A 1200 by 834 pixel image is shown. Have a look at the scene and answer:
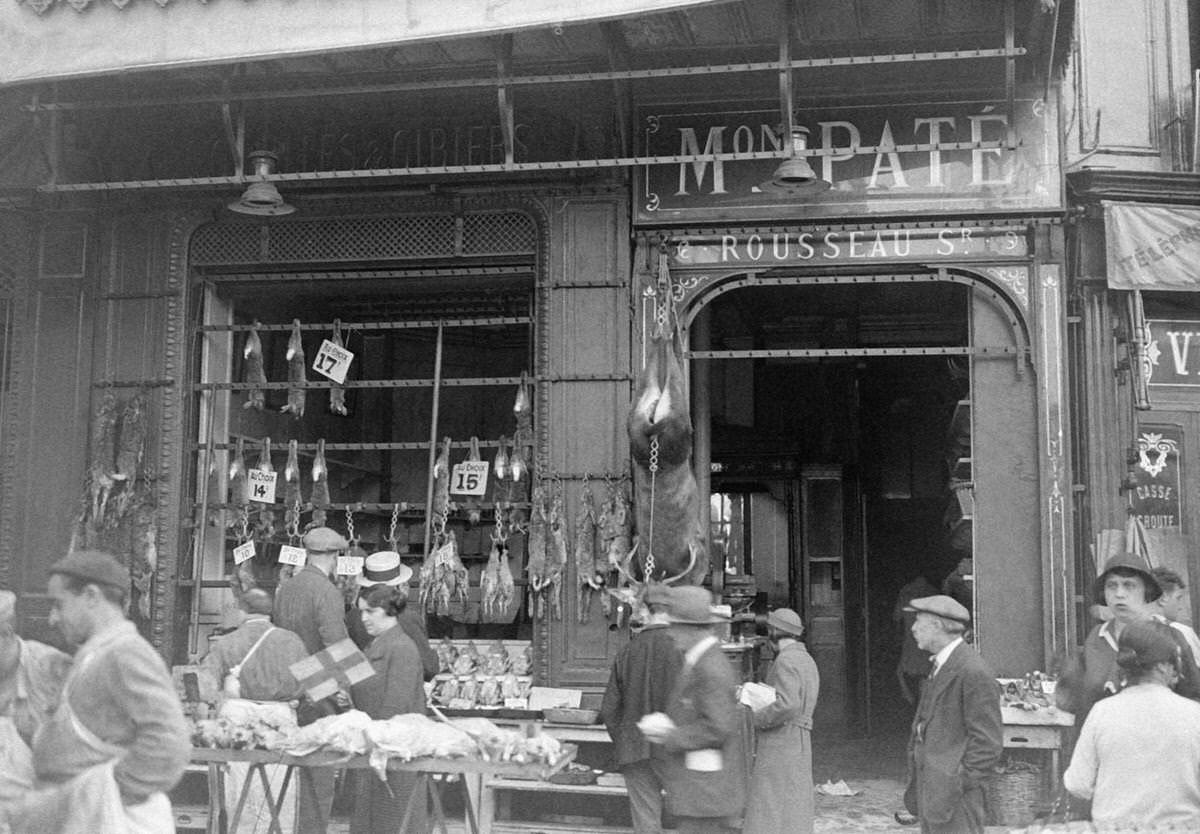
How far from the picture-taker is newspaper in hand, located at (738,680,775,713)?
24.6 feet

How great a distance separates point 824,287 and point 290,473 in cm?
569

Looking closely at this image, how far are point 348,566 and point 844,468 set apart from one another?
5.93 meters

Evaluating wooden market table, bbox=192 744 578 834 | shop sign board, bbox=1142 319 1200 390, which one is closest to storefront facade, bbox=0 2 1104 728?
shop sign board, bbox=1142 319 1200 390

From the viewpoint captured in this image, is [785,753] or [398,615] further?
[398,615]

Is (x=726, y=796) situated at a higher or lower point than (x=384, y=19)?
lower

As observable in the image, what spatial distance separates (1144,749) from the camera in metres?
4.86

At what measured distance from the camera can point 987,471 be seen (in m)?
8.93

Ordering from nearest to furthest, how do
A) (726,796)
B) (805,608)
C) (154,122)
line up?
1. (726,796)
2. (154,122)
3. (805,608)

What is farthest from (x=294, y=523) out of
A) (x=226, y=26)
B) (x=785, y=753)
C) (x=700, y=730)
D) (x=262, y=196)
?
(x=700, y=730)

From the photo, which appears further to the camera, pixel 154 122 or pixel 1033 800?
pixel 154 122

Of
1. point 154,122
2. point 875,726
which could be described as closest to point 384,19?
point 154,122

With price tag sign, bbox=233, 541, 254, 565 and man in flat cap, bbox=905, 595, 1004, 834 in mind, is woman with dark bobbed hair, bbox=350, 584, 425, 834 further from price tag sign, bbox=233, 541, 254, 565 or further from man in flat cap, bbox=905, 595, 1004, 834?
price tag sign, bbox=233, 541, 254, 565

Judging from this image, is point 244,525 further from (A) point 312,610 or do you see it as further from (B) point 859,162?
(B) point 859,162

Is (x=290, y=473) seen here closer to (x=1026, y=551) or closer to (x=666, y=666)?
(x=666, y=666)
